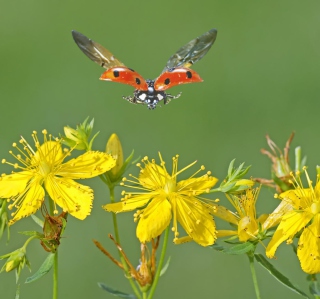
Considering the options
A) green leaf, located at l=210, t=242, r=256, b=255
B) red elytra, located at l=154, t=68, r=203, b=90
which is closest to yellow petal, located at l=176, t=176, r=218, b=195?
green leaf, located at l=210, t=242, r=256, b=255

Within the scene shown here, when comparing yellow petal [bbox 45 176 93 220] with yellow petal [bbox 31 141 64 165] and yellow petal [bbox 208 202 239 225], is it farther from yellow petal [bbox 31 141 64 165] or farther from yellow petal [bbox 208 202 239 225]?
yellow petal [bbox 208 202 239 225]

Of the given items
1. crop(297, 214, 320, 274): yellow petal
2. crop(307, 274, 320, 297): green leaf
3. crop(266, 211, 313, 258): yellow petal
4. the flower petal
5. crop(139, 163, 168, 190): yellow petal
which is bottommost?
crop(307, 274, 320, 297): green leaf

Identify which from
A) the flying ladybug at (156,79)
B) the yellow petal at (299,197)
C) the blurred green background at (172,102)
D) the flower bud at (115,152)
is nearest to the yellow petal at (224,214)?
the yellow petal at (299,197)

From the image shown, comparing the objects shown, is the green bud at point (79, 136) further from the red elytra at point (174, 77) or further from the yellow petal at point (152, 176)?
the red elytra at point (174, 77)

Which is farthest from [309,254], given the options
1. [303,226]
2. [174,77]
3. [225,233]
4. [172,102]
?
[172,102]

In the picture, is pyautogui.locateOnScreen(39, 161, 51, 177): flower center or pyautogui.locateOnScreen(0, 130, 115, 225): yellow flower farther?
pyautogui.locateOnScreen(39, 161, 51, 177): flower center
